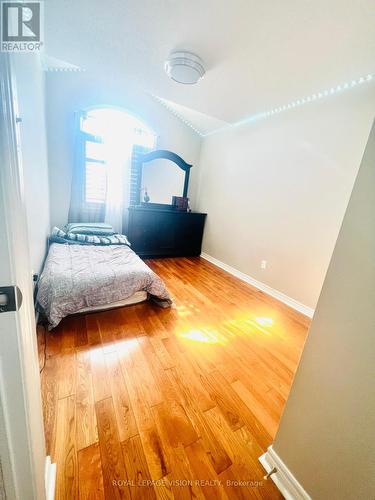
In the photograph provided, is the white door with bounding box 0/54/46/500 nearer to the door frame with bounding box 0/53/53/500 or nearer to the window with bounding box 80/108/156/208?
the door frame with bounding box 0/53/53/500

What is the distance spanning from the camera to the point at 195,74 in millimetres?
1847

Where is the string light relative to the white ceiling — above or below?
above

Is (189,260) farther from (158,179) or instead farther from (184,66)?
(184,66)

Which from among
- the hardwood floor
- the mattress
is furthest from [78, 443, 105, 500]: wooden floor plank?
the mattress

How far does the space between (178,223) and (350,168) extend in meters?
2.60

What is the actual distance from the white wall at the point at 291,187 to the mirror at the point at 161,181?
2.68ft

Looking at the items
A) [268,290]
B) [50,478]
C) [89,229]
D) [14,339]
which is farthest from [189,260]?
[14,339]

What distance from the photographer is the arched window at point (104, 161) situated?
3205 mm

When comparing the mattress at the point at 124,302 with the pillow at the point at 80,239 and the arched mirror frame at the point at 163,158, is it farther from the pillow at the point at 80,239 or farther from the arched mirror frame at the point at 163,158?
the arched mirror frame at the point at 163,158

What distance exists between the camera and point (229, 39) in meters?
1.54

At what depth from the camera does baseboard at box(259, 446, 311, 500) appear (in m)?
0.81

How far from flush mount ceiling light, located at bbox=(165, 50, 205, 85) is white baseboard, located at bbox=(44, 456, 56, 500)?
108 inches

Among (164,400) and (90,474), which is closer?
(90,474)

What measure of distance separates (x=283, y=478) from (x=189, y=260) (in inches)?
125
